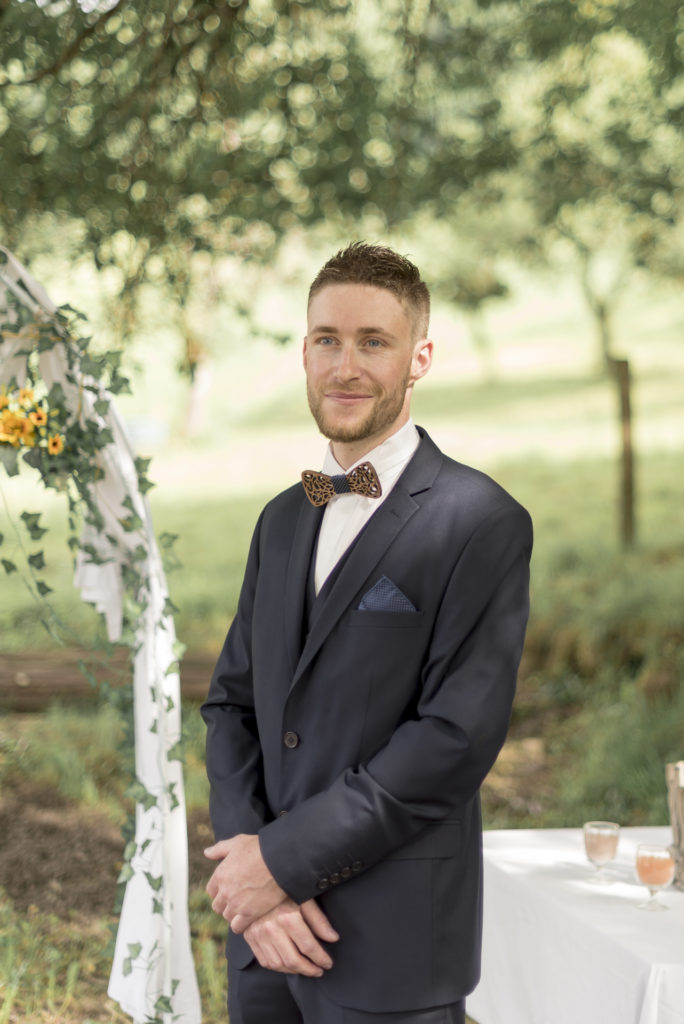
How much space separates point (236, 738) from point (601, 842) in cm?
107

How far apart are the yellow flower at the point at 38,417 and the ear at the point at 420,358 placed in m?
1.29

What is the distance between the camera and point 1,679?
6352mm

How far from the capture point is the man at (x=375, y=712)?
168 cm

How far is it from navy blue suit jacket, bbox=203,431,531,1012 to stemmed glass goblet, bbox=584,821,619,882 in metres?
0.85

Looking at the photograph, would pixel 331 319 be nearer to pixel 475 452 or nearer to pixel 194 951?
pixel 194 951

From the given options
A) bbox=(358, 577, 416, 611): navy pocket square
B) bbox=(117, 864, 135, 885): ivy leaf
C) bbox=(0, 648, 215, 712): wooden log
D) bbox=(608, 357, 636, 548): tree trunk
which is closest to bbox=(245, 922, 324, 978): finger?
bbox=(358, 577, 416, 611): navy pocket square

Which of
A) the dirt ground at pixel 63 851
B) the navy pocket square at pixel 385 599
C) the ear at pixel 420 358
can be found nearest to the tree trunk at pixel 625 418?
the dirt ground at pixel 63 851

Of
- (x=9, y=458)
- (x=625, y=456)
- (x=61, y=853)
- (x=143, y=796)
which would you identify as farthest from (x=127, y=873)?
(x=625, y=456)

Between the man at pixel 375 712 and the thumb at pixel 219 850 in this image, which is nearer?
the man at pixel 375 712

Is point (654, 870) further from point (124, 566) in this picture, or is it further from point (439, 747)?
point (124, 566)

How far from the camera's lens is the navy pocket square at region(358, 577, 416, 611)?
5.74ft

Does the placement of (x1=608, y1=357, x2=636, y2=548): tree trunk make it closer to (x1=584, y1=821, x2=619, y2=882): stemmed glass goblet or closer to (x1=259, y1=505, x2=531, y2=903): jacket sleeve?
(x1=584, y1=821, x2=619, y2=882): stemmed glass goblet

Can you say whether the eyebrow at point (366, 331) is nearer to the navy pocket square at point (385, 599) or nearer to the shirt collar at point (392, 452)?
the shirt collar at point (392, 452)

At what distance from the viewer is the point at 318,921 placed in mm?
1726
